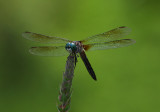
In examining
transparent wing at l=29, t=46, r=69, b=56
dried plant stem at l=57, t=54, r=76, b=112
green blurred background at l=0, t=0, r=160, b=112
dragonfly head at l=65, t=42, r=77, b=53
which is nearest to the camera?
dried plant stem at l=57, t=54, r=76, b=112

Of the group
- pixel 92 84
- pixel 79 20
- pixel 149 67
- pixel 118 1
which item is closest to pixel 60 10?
pixel 79 20

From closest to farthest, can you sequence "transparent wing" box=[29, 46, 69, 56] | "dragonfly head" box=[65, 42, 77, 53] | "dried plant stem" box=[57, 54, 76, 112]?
1. "dried plant stem" box=[57, 54, 76, 112]
2. "dragonfly head" box=[65, 42, 77, 53]
3. "transparent wing" box=[29, 46, 69, 56]

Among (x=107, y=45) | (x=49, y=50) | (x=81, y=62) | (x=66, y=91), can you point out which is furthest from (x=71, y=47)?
(x=81, y=62)

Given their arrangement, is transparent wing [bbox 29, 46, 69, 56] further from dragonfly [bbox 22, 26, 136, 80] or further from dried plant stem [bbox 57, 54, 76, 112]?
dried plant stem [bbox 57, 54, 76, 112]

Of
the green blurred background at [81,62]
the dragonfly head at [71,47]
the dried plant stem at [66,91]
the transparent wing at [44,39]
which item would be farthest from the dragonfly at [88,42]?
the green blurred background at [81,62]

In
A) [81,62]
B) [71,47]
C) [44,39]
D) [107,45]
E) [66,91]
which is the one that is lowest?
[66,91]

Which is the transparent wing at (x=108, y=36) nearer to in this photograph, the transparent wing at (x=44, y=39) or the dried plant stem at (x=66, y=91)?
the transparent wing at (x=44, y=39)

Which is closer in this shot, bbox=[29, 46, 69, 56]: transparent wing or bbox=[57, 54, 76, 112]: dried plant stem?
bbox=[57, 54, 76, 112]: dried plant stem

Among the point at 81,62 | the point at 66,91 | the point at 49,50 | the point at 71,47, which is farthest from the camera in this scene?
the point at 81,62

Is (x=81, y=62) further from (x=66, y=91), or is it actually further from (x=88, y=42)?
(x=66, y=91)

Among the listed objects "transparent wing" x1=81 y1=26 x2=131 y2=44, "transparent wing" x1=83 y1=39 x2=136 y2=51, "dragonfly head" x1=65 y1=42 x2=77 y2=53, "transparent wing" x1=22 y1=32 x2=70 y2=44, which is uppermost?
"transparent wing" x1=22 y1=32 x2=70 y2=44

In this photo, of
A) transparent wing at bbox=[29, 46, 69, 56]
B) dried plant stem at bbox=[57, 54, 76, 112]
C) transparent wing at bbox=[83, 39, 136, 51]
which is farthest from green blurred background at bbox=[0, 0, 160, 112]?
dried plant stem at bbox=[57, 54, 76, 112]
